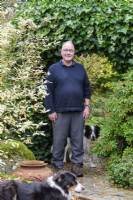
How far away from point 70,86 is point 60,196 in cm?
254

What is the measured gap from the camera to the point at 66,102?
7.69 m

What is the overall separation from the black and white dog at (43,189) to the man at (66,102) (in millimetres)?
2149

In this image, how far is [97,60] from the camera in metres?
9.29

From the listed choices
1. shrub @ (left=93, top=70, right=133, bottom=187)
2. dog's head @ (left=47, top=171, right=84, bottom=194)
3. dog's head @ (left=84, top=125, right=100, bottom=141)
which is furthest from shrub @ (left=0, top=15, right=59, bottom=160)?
dog's head @ (left=47, top=171, right=84, bottom=194)

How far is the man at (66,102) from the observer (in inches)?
A: 303

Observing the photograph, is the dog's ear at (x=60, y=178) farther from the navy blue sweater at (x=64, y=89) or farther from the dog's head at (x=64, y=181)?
the navy blue sweater at (x=64, y=89)

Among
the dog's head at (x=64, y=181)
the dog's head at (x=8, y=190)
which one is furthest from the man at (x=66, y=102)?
the dog's head at (x=8, y=190)

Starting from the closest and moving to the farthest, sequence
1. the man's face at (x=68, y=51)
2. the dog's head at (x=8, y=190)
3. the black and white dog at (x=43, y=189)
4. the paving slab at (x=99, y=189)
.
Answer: the dog's head at (x=8, y=190) → the black and white dog at (x=43, y=189) → the paving slab at (x=99, y=189) → the man's face at (x=68, y=51)

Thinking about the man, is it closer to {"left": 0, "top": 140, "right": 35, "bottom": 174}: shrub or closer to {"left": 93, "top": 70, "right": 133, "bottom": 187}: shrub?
{"left": 93, "top": 70, "right": 133, "bottom": 187}: shrub

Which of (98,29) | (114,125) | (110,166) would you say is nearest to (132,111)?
(114,125)

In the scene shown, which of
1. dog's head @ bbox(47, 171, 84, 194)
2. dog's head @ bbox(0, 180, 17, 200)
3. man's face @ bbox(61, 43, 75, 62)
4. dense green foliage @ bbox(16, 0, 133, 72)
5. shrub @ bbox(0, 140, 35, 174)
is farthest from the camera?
dense green foliage @ bbox(16, 0, 133, 72)

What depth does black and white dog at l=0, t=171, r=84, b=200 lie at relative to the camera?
17.6 ft

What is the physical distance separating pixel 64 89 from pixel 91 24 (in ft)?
5.08

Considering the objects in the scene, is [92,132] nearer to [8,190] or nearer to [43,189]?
[43,189]
